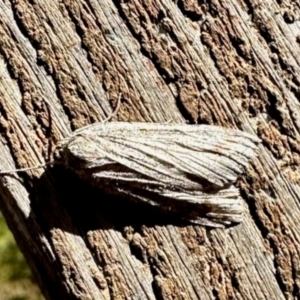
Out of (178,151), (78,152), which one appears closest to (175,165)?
(178,151)

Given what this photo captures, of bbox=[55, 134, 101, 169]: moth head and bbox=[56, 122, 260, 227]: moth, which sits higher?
bbox=[55, 134, 101, 169]: moth head

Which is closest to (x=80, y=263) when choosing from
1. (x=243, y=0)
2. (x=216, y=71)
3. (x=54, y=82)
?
(x=54, y=82)

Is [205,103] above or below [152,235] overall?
above

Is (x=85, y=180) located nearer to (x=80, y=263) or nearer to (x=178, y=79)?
(x=80, y=263)

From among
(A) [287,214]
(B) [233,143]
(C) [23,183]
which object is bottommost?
(A) [287,214]

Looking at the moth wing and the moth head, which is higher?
the moth head
